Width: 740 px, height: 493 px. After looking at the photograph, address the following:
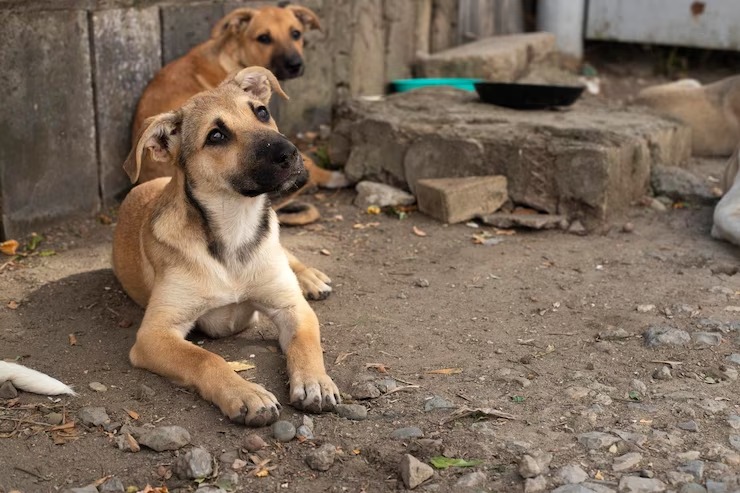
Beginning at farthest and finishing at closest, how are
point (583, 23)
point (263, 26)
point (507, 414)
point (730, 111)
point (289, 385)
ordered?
point (583, 23), point (730, 111), point (263, 26), point (289, 385), point (507, 414)

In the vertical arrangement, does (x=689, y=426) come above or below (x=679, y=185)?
below

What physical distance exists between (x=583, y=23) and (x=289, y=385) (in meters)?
8.80

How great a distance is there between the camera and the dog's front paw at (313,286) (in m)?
5.80

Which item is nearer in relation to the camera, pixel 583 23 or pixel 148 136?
pixel 148 136

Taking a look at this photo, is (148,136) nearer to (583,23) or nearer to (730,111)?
(730,111)

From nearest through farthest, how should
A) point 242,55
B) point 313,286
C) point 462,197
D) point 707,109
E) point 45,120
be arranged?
point 313,286 → point 45,120 → point 462,197 → point 242,55 → point 707,109

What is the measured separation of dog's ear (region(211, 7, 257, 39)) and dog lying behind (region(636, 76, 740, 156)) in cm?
390

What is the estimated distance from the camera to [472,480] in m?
3.76

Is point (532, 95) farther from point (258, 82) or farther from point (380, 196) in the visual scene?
point (258, 82)

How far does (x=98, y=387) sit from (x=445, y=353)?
1.74m

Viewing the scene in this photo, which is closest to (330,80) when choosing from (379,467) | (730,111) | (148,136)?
(730,111)

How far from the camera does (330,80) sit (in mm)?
9711

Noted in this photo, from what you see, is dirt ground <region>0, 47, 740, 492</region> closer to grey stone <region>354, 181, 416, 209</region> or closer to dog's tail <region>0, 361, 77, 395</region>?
dog's tail <region>0, 361, 77, 395</region>

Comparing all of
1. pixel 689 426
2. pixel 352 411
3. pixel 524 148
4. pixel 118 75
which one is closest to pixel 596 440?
pixel 689 426
